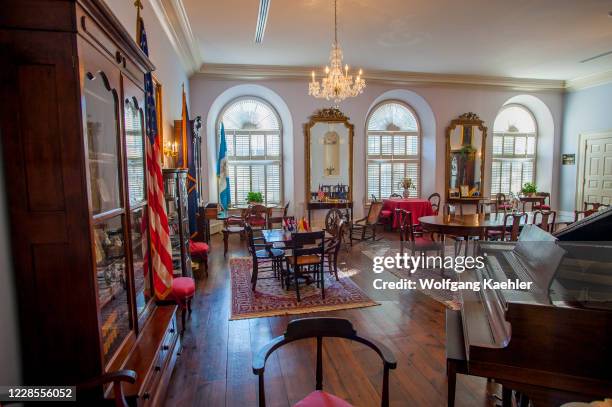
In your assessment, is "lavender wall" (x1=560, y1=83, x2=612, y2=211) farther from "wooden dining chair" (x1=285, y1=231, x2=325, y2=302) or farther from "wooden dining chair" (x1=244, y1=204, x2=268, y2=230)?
"wooden dining chair" (x1=285, y1=231, x2=325, y2=302)

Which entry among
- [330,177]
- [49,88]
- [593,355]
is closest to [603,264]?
[593,355]

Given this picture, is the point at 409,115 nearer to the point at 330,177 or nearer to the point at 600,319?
the point at 330,177

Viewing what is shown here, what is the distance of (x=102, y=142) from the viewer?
1.69 metres

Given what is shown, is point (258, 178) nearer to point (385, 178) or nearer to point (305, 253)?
point (385, 178)

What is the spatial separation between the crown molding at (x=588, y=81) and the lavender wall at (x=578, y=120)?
10 centimetres

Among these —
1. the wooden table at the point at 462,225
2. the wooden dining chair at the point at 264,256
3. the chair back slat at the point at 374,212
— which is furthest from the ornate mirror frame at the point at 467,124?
the wooden dining chair at the point at 264,256

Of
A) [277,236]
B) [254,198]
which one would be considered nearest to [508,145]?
[254,198]

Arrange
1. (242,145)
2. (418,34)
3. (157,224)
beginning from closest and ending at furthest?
1. (157,224)
2. (418,34)
3. (242,145)

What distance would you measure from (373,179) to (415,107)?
2134mm

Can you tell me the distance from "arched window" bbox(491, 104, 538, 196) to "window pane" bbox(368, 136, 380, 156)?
3.29m

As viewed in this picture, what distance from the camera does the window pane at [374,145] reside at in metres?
8.62

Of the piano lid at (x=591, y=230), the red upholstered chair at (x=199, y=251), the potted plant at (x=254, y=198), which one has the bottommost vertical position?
the red upholstered chair at (x=199, y=251)

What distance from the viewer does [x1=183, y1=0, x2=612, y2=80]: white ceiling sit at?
4.56m

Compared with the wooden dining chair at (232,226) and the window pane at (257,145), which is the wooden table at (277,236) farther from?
the window pane at (257,145)
